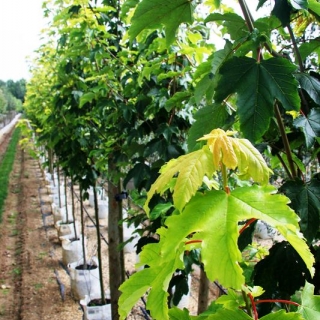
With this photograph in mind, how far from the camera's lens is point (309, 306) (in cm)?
73

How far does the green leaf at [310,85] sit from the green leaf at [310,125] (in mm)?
36

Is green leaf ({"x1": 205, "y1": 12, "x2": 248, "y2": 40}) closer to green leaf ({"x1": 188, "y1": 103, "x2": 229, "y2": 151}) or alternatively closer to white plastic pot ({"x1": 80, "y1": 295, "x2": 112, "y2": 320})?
green leaf ({"x1": 188, "y1": 103, "x2": 229, "y2": 151})

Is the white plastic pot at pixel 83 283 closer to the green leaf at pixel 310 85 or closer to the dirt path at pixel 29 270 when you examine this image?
the dirt path at pixel 29 270

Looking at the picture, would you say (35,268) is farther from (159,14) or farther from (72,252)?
(159,14)

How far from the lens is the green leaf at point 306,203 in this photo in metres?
0.83

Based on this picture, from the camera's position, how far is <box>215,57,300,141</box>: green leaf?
0.78 meters

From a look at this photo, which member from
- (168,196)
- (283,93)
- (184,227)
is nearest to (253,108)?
(283,93)

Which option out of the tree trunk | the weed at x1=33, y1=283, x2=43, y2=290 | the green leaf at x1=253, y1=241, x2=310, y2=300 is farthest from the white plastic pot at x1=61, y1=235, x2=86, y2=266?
the green leaf at x1=253, y1=241, x2=310, y2=300

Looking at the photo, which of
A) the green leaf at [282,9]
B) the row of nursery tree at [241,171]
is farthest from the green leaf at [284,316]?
the green leaf at [282,9]

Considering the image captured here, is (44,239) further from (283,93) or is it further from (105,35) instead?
(283,93)

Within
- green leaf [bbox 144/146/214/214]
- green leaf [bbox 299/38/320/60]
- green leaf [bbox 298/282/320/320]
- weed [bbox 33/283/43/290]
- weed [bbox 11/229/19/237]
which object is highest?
green leaf [bbox 299/38/320/60]

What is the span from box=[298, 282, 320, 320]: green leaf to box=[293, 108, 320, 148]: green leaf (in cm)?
31

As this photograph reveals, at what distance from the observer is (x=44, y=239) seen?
745 cm

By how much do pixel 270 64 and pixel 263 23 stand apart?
0.14 meters
